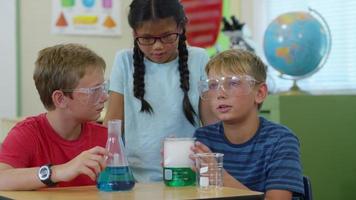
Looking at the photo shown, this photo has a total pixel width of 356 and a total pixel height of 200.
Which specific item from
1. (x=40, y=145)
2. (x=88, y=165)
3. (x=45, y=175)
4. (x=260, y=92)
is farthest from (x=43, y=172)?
(x=260, y=92)

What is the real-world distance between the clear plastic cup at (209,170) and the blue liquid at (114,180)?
18cm

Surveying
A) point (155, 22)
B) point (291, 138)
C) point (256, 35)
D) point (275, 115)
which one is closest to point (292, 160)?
point (291, 138)

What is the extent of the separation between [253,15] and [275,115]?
1.50 m

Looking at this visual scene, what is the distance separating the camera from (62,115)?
1.85 meters

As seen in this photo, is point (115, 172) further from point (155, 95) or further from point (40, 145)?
point (155, 95)

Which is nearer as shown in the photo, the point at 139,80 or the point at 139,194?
the point at 139,194

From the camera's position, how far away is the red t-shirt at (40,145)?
66.3 inches

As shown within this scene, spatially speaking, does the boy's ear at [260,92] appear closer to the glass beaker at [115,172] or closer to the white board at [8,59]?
the glass beaker at [115,172]

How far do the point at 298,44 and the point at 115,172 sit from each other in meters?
1.71

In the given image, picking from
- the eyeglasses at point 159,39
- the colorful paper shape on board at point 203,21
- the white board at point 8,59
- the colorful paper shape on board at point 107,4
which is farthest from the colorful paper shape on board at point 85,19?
the eyeglasses at point 159,39

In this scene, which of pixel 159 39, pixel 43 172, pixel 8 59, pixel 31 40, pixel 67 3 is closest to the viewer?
pixel 43 172

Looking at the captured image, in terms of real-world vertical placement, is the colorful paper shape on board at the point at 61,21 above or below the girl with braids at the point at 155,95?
above

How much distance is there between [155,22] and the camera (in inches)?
77.3

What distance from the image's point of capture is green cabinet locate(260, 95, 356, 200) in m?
2.92
